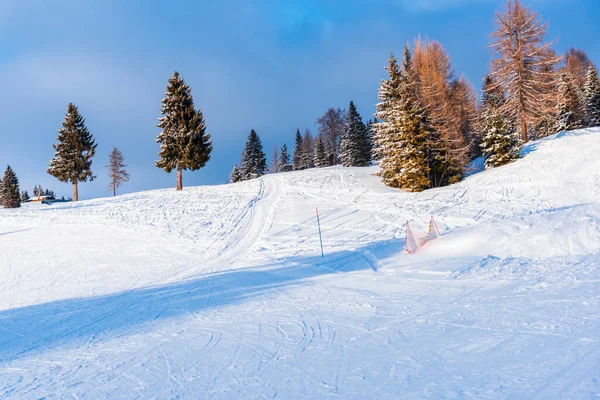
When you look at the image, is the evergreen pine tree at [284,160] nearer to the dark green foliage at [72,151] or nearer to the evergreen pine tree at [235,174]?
the evergreen pine tree at [235,174]

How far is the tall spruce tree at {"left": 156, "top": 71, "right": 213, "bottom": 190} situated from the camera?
32.9m

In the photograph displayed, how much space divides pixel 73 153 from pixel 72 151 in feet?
1.10

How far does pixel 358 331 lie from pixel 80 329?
5.20 m

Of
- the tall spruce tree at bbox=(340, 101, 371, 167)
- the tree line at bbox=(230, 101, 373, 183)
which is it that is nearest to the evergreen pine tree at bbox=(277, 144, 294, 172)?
the tree line at bbox=(230, 101, 373, 183)

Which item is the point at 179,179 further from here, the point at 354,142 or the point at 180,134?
the point at 354,142

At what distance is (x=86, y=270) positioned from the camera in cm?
1123

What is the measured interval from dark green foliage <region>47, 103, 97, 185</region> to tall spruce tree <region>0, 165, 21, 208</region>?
81.3 feet

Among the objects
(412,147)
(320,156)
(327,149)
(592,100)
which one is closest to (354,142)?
(320,156)

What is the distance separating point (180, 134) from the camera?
32.8 meters

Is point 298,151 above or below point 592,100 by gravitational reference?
above

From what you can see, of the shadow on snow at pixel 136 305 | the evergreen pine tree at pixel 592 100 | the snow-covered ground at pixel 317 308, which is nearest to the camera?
the snow-covered ground at pixel 317 308

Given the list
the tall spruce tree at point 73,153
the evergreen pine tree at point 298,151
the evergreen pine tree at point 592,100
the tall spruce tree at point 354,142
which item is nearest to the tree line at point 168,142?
the tall spruce tree at point 73,153

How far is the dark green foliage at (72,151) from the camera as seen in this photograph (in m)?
35.5

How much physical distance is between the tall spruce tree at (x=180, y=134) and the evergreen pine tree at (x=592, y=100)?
45.0 meters
